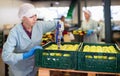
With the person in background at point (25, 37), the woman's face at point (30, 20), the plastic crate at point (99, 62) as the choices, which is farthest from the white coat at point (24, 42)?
the plastic crate at point (99, 62)

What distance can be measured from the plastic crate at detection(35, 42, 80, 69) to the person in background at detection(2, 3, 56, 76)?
0.98ft

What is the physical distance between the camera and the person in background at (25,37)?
7.17ft

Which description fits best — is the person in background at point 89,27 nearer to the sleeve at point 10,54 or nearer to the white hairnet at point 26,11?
the white hairnet at point 26,11

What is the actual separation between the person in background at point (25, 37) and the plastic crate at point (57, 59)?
299 millimetres

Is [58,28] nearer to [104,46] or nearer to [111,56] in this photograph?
[104,46]

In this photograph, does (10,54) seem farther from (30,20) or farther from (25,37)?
(30,20)

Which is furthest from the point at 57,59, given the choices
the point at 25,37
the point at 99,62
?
the point at 25,37

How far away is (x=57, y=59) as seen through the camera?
1.81m

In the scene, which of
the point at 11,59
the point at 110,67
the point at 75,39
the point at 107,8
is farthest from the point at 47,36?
the point at 110,67

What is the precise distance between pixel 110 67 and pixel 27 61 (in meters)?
1.04

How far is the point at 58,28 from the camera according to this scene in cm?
231

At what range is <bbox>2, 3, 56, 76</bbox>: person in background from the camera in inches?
86.0

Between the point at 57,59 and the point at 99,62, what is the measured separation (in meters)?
0.38

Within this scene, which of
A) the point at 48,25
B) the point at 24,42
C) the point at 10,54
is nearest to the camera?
the point at 10,54
